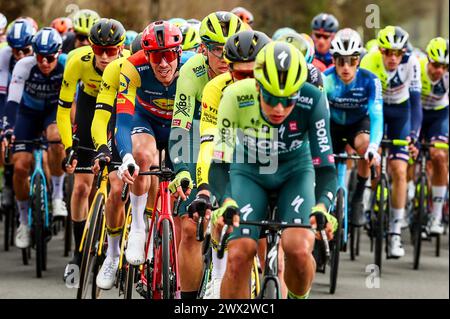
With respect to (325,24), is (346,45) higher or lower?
lower

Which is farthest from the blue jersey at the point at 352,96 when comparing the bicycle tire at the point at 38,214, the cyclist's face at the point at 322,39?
the cyclist's face at the point at 322,39

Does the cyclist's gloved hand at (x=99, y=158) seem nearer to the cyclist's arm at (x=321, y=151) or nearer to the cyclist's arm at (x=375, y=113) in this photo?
the cyclist's arm at (x=321, y=151)

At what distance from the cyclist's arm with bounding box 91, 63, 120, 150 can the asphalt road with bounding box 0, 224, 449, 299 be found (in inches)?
77.2

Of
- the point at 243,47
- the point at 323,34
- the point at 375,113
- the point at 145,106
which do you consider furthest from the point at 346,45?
the point at 323,34

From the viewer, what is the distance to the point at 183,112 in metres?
8.58

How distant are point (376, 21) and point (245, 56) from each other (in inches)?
182

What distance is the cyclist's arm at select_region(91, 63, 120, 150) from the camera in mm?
9180

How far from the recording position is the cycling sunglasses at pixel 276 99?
22.5 ft

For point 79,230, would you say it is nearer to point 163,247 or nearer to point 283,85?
point 163,247

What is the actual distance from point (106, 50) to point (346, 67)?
256cm

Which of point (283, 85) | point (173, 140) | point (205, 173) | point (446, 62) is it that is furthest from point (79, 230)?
point (446, 62)

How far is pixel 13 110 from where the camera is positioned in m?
11.7

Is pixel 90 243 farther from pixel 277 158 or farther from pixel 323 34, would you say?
pixel 323 34

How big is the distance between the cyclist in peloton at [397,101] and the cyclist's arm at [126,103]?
4.25m
